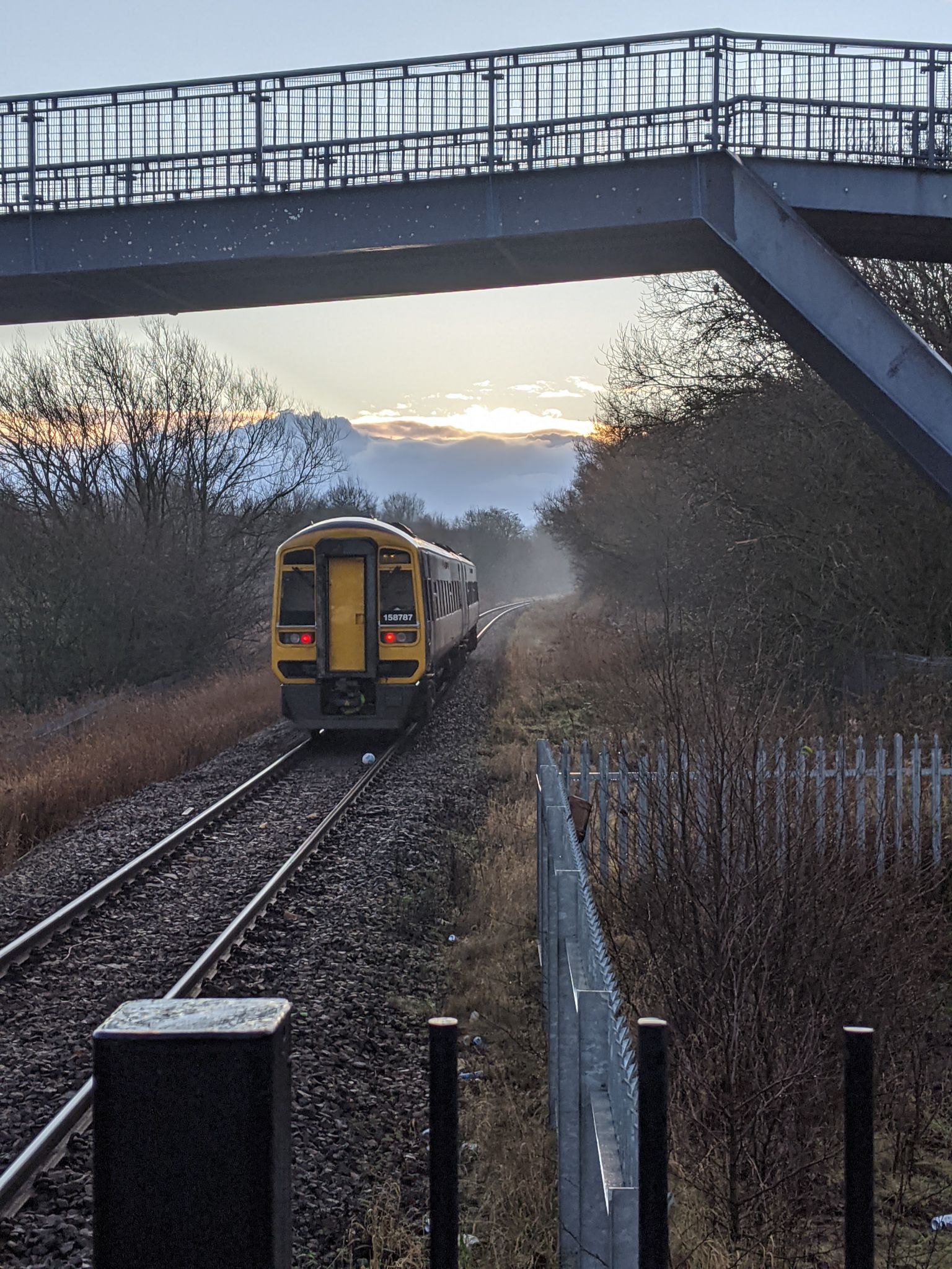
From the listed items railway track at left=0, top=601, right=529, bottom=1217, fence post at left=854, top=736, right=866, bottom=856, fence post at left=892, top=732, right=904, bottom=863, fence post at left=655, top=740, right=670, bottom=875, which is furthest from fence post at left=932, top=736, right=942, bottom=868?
railway track at left=0, top=601, right=529, bottom=1217

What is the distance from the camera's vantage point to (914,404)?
975 cm

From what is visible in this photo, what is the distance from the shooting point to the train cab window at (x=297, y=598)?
631 inches

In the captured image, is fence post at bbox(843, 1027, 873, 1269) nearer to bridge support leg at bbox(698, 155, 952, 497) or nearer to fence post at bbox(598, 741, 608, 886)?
fence post at bbox(598, 741, 608, 886)

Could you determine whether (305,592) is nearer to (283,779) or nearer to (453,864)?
(283,779)

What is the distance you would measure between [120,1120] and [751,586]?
613 inches

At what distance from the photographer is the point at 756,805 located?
19.2ft

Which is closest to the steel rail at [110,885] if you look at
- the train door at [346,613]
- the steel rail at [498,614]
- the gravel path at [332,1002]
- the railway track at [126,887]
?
the railway track at [126,887]

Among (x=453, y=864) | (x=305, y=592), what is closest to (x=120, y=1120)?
(x=453, y=864)

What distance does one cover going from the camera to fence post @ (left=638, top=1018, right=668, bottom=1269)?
215 centimetres

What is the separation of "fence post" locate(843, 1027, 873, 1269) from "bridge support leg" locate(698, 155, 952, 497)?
8623 millimetres

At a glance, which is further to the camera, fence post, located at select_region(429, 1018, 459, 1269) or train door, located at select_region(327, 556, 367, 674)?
train door, located at select_region(327, 556, 367, 674)

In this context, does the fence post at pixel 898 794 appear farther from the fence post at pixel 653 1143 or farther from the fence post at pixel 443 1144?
the fence post at pixel 443 1144

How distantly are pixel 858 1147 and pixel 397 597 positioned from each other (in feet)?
46.1

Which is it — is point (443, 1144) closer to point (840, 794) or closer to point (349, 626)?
point (840, 794)
